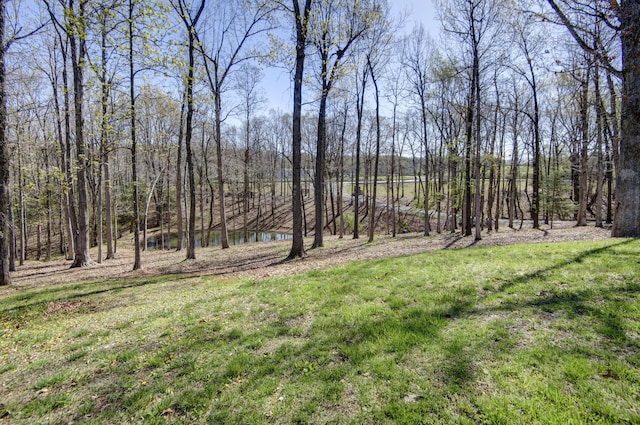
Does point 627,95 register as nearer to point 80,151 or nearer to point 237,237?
point 80,151

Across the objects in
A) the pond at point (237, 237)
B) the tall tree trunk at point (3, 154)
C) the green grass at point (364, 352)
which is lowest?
the pond at point (237, 237)

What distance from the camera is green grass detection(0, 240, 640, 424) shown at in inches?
116

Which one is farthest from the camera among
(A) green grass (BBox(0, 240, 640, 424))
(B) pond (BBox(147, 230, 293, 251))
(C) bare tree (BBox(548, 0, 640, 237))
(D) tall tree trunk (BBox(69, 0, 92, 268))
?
(B) pond (BBox(147, 230, 293, 251))

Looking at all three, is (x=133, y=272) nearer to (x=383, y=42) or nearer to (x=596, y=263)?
(x=596, y=263)

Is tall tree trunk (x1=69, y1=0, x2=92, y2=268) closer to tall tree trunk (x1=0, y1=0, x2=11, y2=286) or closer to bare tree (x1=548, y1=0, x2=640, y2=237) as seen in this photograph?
tall tree trunk (x1=0, y1=0, x2=11, y2=286)

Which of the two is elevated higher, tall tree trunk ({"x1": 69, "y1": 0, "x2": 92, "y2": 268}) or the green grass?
tall tree trunk ({"x1": 69, "y1": 0, "x2": 92, "y2": 268})

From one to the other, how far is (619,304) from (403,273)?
3.63 meters

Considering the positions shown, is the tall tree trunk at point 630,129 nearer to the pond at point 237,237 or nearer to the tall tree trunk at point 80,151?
the tall tree trunk at point 80,151

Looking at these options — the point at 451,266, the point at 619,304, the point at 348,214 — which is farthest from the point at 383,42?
the point at 348,214

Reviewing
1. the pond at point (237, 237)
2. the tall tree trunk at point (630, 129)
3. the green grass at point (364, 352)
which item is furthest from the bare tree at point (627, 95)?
the pond at point (237, 237)

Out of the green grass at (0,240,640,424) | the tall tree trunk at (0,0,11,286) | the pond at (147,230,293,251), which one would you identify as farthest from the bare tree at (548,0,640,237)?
the pond at (147,230,293,251)

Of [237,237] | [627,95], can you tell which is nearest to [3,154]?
[627,95]

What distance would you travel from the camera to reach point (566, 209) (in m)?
25.3

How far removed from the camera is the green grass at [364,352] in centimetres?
296
